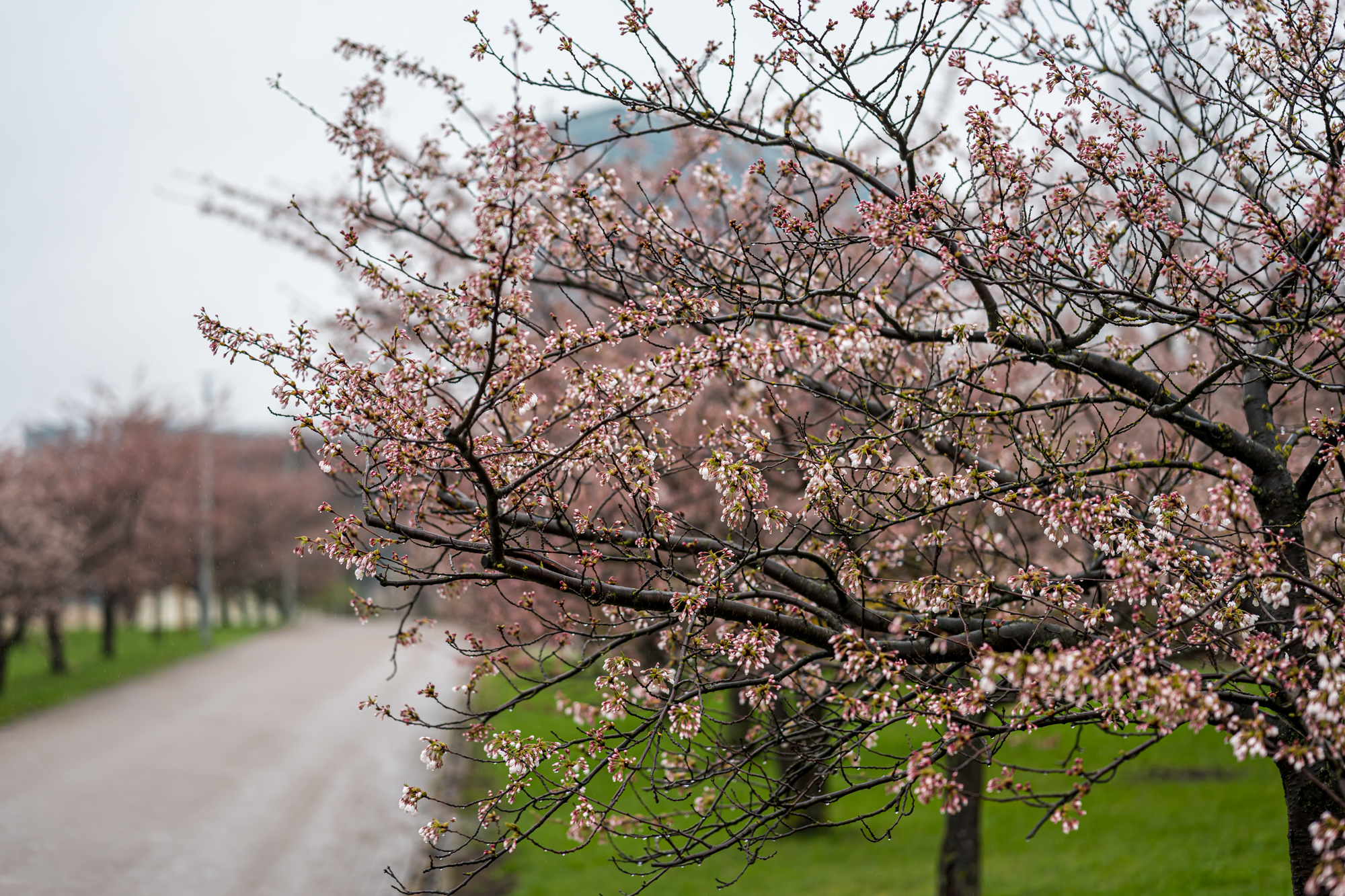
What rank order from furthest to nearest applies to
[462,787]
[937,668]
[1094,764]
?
[462,787] < [1094,764] < [937,668]

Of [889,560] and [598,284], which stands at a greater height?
[598,284]

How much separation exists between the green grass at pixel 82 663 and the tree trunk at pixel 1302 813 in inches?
917

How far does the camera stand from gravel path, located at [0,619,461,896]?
37.6 feet

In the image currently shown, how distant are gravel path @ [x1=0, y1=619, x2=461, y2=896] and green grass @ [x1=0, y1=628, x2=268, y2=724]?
2.85ft

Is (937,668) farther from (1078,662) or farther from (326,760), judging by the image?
(326,760)

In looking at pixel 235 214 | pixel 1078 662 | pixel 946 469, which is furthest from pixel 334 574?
pixel 1078 662

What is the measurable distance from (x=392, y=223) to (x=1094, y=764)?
41.1 ft

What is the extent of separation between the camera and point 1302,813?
4.12 m

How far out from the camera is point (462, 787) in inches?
616

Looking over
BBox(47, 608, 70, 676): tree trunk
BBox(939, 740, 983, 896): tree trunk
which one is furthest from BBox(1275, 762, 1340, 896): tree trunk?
BBox(47, 608, 70, 676): tree trunk

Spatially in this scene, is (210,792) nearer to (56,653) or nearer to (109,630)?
(56,653)

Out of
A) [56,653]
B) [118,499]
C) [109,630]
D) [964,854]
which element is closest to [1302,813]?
[964,854]

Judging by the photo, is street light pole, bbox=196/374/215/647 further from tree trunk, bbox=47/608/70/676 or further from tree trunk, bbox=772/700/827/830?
tree trunk, bbox=772/700/827/830

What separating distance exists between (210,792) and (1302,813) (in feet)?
51.1
